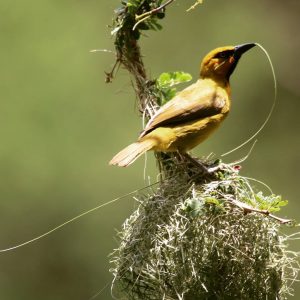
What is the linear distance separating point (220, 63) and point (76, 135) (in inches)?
158

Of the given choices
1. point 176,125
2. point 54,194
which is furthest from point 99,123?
point 176,125

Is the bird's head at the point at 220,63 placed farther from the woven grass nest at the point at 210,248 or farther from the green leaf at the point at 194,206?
the green leaf at the point at 194,206

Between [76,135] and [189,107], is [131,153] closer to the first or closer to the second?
[189,107]

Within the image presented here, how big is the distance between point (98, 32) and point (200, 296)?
578 cm

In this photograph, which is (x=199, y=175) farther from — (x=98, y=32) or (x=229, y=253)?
(x=98, y=32)

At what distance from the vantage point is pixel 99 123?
8.54 metres

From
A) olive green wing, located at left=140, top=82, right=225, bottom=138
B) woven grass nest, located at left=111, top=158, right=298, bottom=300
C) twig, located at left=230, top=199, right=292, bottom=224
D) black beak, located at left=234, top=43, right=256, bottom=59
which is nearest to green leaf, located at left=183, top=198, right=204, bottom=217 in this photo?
woven grass nest, located at left=111, top=158, right=298, bottom=300

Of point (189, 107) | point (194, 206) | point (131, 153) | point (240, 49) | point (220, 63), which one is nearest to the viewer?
point (194, 206)

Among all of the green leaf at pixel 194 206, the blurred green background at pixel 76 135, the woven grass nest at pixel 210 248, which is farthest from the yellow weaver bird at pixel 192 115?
the blurred green background at pixel 76 135

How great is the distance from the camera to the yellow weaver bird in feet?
13.0

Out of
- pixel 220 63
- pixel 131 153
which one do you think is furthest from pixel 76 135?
pixel 131 153

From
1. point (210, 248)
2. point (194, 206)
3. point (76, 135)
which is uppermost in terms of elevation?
point (194, 206)

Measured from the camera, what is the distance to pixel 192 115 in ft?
13.6

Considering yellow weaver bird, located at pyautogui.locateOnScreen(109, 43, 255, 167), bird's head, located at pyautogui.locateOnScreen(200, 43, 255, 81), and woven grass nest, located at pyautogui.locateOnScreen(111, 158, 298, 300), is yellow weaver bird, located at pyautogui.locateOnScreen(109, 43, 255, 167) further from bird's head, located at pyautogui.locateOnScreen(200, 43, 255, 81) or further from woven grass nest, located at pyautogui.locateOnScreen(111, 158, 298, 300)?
woven grass nest, located at pyautogui.locateOnScreen(111, 158, 298, 300)
